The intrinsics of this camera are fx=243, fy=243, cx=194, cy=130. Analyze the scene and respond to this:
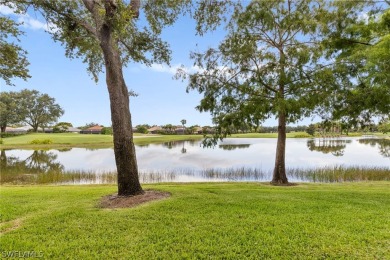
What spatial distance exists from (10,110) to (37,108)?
989cm

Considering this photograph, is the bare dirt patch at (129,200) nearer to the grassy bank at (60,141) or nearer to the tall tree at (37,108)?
the grassy bank at (60,141)

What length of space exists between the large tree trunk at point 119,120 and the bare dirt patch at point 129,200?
0.24 m

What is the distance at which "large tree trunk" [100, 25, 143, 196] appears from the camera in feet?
21.6

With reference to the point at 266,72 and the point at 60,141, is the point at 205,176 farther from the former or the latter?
the point at 60,141

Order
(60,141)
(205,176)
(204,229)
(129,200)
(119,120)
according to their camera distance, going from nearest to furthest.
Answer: (204,229) < (129,200) < (119,120) < (205,176) < (60,141)

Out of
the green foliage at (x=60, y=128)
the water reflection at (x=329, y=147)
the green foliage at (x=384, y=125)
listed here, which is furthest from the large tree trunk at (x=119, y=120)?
the green foliage at (x=60, y=128)

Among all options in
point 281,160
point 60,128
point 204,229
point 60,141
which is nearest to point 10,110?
point 60,128

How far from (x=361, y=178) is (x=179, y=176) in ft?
35.5

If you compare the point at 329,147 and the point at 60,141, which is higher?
the point at 60,141

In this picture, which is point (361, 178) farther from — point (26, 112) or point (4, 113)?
point (26, 112)

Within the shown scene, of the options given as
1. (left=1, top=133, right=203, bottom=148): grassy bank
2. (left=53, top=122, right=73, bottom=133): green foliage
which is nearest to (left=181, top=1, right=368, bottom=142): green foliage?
(left=1, top=133, right=203, bottom=148): grassy bank

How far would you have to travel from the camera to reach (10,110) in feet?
202

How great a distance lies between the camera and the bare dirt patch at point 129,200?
600 centimetres

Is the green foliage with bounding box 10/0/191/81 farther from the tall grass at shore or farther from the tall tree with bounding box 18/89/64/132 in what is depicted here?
the tall tree with bounding box 18/89/64/132
